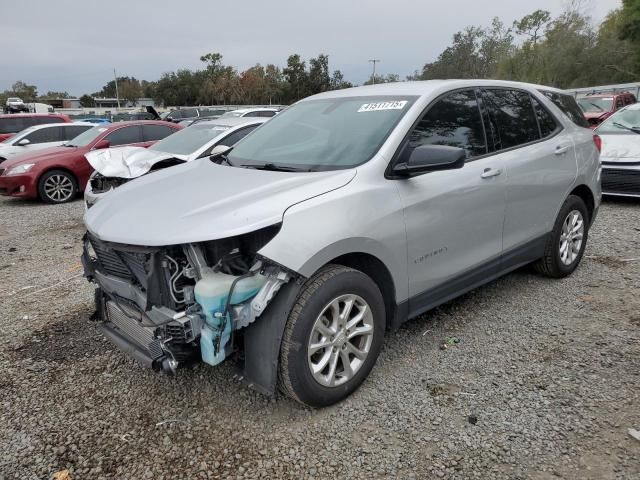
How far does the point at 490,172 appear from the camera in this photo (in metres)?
3.54

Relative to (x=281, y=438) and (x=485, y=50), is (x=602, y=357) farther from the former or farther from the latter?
(x=485, y=50)

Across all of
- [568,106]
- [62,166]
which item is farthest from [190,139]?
[568,106]

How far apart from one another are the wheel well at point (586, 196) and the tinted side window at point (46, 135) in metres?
12.0

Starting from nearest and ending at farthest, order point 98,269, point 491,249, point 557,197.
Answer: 1. point 98,269
2. point 491,249
3. point 557,197

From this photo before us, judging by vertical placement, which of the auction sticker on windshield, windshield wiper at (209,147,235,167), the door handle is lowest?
the door handle

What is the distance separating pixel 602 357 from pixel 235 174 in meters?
2.71

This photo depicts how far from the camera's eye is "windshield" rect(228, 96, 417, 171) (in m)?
3.10

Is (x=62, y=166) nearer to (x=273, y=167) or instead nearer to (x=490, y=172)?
(x=273, y=167)

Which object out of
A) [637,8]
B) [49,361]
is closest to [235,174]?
[49,361]

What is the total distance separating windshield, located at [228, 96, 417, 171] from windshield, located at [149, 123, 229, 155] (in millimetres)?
3558

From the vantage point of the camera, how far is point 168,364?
2488 millimetres

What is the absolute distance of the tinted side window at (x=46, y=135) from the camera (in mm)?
12077

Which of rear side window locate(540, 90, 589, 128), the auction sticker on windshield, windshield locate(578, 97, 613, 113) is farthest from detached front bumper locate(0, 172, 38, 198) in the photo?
windshield locate(578, 97, 613, 113)

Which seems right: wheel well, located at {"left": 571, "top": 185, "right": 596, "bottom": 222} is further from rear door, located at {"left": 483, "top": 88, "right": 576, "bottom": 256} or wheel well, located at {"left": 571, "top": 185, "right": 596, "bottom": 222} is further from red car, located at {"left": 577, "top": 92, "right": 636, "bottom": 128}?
red car, located at {"left": 577, "top": 92, "right": 636, "bottom": 128}
